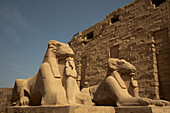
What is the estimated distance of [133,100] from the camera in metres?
3.14

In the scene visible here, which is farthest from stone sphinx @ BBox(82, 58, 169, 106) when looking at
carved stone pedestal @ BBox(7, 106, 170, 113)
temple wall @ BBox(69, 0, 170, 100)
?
temple wall @ BBox(69, 0, 170, 100)

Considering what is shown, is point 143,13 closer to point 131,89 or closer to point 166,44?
point 166,44

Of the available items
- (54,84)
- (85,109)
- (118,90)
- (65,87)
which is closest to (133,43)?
(118,90)

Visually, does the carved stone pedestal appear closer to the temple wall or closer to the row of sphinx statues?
the row of sphinx statues

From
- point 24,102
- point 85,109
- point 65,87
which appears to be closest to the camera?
point 85,109

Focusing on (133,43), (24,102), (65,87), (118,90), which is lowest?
(24,102)

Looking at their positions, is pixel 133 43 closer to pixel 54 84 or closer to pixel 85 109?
pixel 54 84

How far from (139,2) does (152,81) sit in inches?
171

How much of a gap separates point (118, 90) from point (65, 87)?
1246 mm

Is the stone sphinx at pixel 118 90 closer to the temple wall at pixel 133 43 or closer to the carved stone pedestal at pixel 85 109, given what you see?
the carved stone pedestal at pixel 85 109

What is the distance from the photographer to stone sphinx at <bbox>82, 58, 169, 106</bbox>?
10.4 ft

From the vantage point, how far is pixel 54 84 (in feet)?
9.95

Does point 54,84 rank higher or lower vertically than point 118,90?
higher

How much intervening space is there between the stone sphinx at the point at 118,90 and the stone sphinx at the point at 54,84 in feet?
2.01
